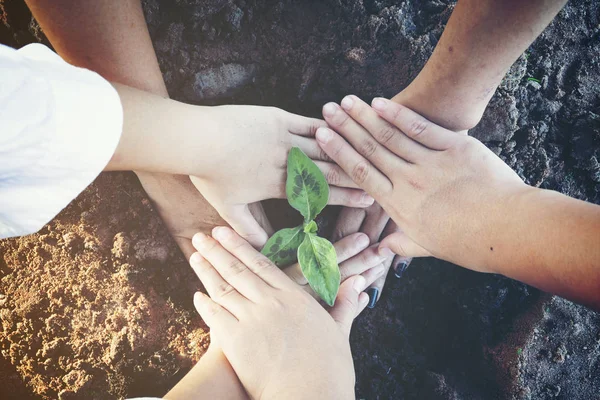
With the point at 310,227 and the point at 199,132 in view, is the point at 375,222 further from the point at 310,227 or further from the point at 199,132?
the point at 199,132

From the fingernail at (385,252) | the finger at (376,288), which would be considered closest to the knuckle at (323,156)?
the fingernail at (385,252)

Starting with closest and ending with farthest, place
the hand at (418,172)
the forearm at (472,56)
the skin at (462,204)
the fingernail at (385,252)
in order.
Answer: the skin at (462,204), the forearm at (472,56), the hand at (418,172), the fingernail at (385,252)

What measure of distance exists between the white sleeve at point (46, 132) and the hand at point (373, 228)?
0.98 metres

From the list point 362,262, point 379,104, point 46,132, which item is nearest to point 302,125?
point 379,104

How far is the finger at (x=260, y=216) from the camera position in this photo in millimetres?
1599

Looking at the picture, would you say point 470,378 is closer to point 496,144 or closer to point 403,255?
point 403,255

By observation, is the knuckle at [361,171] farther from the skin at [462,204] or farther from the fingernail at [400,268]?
the fingernail at [400,268]

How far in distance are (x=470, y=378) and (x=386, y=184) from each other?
3.23 feet

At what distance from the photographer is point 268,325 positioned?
1421mm

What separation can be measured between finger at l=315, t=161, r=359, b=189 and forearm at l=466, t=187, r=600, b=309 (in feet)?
1.74

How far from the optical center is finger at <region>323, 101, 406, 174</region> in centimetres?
147

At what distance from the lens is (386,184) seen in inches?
57.7

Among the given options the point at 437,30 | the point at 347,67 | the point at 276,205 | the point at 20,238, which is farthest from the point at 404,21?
the point at 20,238

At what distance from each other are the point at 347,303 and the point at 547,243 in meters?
0.77
